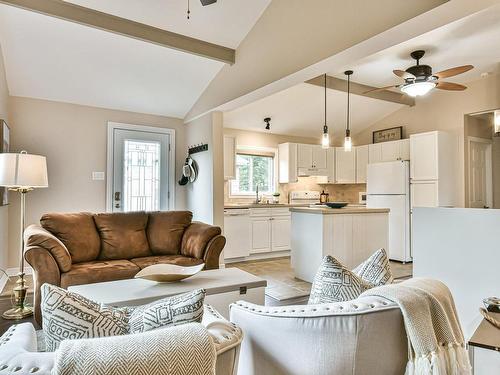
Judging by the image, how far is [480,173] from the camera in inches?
214

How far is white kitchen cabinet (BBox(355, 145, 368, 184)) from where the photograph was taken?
6363 millimetres

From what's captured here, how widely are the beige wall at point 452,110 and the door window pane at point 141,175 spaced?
4.49 metres

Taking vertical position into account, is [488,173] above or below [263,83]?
below

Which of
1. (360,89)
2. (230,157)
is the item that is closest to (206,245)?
(230,157)

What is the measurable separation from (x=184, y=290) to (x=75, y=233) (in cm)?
172

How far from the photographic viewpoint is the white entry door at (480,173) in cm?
526

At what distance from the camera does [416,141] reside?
534cm

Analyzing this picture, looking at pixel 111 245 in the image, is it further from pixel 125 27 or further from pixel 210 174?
pixel 125 27

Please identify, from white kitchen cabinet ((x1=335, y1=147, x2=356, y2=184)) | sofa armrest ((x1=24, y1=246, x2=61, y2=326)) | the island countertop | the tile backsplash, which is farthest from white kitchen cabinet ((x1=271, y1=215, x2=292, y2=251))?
sofa armrest ((x1=24, y1=246, x2=61, y2=326))

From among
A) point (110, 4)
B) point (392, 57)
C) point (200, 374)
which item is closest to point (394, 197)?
point (392, 57)

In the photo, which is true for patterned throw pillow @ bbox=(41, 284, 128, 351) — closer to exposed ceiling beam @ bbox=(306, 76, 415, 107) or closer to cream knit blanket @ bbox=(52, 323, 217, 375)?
cream knit blanket @ bbox=(52, 323, 217, 375)

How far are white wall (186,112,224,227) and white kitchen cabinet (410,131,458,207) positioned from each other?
3.19 m

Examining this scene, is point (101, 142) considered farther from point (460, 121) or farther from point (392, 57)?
point (460, 121)

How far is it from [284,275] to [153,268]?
2.50 meters
